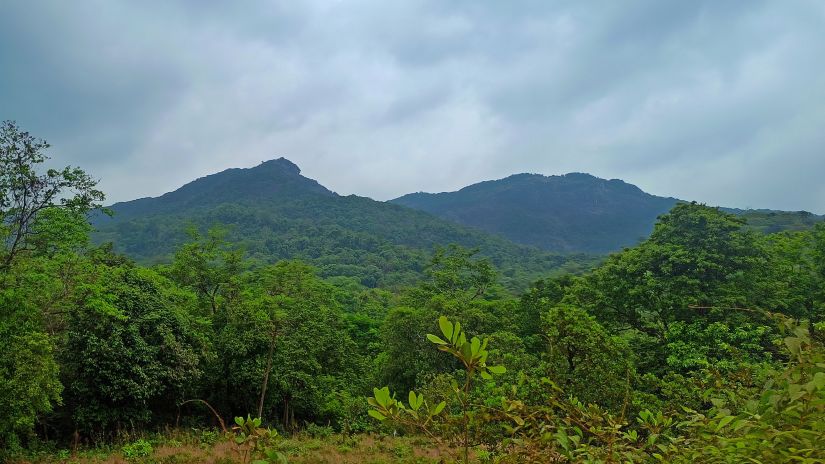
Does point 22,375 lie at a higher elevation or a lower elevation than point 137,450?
higher

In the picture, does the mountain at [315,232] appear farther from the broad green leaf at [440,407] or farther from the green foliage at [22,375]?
the broad green leaf at [440,407]

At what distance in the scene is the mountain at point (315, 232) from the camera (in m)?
87.0

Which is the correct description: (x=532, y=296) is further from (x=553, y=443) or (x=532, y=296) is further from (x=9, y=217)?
(x=553, y=443)

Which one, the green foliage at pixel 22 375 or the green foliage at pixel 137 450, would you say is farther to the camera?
the green foliage at pixel 137 450

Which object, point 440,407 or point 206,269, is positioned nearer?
point 440,407

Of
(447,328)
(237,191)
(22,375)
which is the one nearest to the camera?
Answer: (447,328)

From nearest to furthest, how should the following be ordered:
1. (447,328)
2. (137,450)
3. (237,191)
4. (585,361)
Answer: (447,328), (585,361), (137,450), (237,191)

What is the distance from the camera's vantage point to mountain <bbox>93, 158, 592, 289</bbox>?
87000mm

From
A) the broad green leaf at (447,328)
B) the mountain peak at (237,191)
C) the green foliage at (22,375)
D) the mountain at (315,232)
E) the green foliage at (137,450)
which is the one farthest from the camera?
the mountain peak at (237,191)

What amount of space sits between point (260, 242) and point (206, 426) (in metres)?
83.7

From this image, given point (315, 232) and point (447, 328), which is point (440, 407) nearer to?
point (447, 328)

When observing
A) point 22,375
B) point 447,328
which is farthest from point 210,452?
point 447,328

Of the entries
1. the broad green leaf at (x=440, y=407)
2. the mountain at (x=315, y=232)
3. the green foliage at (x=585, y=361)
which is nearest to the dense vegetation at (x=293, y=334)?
the green foliage at (x=585, y=361)

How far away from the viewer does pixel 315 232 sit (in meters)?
110
